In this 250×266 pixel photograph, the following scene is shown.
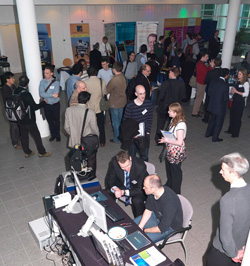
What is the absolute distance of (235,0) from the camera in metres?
8.02

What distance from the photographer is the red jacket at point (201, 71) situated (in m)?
7.23

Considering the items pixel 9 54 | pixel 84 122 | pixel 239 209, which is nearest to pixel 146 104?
pixel 84 122

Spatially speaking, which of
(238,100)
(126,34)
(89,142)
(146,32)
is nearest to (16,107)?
(89,142)

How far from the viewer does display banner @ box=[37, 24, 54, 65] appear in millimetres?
11617

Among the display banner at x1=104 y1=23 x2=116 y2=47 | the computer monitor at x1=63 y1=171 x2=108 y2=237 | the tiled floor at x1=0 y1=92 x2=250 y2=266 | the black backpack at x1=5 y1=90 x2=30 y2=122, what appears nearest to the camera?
the computer monitor at x1=63 y1=171 x2=108 y2=237

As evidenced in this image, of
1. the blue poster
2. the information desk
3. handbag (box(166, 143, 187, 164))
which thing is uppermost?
the blue poster

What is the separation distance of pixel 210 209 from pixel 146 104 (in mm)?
1891

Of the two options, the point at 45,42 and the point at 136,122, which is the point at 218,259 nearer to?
the point at 136,122

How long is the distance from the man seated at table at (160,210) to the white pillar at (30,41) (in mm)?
4056

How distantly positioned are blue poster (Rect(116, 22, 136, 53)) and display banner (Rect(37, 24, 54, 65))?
296 cm

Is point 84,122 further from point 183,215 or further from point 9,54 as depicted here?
point 9,54

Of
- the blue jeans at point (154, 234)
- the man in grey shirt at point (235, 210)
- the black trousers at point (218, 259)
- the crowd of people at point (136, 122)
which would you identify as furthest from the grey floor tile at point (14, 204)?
the man in grey shirt at point (235, 210)

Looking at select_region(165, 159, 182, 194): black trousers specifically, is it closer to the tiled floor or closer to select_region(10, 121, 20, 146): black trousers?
the tiled floor

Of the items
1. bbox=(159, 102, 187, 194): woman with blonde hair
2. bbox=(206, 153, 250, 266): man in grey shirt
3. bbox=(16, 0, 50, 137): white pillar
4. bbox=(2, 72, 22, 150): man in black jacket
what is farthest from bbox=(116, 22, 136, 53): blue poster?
bbox=(206, 153, 250, 266): man in grey shirt
